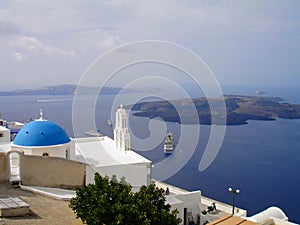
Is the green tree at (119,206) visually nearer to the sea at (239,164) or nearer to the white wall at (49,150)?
the white wall at (49,150)

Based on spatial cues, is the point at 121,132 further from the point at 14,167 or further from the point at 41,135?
the point at 14,167

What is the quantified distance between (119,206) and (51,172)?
445 cm

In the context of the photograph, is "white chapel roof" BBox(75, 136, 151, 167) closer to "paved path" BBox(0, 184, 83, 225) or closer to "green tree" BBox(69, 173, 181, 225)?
"paved path" BBox(0, 184, 83, 225)

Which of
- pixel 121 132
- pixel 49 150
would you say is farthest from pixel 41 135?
pixel 121 132

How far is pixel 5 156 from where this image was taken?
31.0 feet

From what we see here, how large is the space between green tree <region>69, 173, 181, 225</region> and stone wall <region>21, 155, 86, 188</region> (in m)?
3.39

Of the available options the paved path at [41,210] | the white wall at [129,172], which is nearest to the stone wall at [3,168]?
the paved path at [41,210]

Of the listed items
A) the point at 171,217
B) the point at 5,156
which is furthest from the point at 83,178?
the point at 171,217

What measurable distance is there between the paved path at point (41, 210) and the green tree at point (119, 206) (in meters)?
0.86

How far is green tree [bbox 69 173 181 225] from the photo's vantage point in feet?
20.0

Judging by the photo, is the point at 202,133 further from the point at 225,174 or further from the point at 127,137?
the point at 127,137

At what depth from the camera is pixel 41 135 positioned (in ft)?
35.6

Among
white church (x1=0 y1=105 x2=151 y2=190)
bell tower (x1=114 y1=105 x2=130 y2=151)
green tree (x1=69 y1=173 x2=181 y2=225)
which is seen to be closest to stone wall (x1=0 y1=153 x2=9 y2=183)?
white church (x1=0 y1=105 x2=151 y2=190)

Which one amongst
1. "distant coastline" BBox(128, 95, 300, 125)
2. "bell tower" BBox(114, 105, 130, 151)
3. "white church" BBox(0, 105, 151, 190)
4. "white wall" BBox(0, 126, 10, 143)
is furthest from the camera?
"distant coastline" BBox(128, 95, 300, 125)
